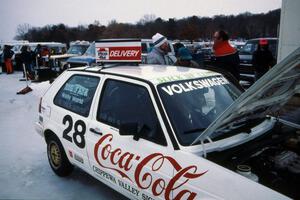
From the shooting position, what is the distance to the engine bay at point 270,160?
2256mm

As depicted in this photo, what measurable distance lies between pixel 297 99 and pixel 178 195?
2.23 m

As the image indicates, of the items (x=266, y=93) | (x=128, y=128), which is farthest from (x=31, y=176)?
(x=266, y=93)

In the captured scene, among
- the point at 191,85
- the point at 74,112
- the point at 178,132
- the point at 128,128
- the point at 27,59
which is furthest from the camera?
the point at 27,59

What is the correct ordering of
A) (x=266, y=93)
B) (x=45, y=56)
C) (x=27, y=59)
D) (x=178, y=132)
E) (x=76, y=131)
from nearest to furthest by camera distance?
(x=266, y=93) → (x=178, y=132) → (x=76, y=131) → (x=27, y=59) → (x=45, y=56)

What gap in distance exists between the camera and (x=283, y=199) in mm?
1926

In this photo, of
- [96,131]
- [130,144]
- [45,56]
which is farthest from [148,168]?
[45,56]

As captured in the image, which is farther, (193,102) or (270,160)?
(193,102)

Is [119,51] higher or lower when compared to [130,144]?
higher

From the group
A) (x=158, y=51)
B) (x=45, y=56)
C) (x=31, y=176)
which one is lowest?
(x=31, y=176)

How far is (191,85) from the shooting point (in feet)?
10.1

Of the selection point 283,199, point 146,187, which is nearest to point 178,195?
point 146,187

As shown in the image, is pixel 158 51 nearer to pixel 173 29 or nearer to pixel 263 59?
pixel 263 59

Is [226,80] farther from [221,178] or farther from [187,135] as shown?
Result: [221,178]

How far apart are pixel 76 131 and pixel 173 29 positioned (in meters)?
58.2
